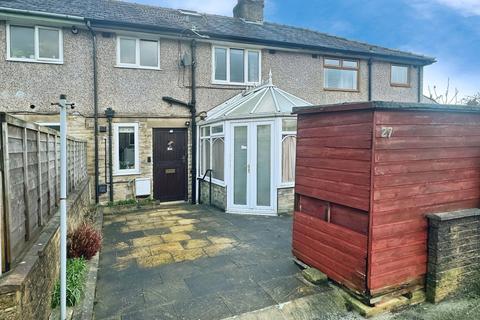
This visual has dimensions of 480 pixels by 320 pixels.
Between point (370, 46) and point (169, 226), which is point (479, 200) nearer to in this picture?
point (169, 226)

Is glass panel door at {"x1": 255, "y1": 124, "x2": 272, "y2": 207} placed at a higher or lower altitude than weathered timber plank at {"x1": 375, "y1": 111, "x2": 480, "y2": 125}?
lower

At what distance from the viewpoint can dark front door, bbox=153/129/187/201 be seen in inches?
364

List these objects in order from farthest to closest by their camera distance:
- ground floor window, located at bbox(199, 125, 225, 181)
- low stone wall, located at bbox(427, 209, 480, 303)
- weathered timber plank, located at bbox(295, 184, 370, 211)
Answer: ground floor window, located at bbox(199, 125, 225, 181), low stone wall, located at bbox(427, 209, 480, 303), weathered timber plank, located at bbox(295, 184, 370, 211)

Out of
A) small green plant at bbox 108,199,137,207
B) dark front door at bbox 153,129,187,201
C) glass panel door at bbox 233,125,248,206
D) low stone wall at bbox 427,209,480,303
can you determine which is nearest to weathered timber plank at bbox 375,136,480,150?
low stone wall at bbox 427,209,480,303

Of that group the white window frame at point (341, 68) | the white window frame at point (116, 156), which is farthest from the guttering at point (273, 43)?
the white window frame at point (116, 156)

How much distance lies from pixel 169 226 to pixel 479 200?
5389 mm

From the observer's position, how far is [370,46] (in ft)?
42.7

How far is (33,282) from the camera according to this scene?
2178 mm

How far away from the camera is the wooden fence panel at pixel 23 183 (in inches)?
79.7

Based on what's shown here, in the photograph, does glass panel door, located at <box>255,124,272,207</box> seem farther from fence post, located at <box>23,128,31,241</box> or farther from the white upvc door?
fence post, located at <box>23,128,31,241</box>

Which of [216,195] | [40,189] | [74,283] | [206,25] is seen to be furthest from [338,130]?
[206,25]

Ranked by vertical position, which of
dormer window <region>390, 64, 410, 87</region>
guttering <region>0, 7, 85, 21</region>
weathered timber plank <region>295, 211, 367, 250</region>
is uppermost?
guttering <region>0, 7, 85, 21</region>

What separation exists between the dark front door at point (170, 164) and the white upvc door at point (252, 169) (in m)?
2.26

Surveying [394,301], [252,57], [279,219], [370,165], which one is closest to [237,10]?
[252,57]
